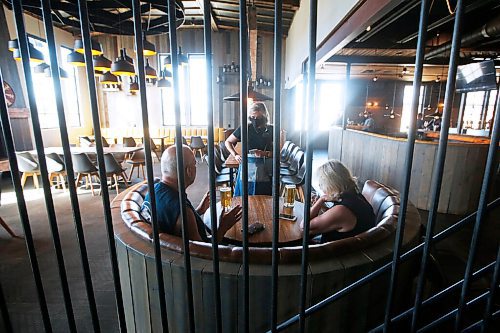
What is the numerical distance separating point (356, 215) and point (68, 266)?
9.04 ft

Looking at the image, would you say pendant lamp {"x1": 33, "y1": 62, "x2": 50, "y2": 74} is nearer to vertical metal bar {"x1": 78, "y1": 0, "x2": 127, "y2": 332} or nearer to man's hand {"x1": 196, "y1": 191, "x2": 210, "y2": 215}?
man's hand {"x1": 196, "y1": 191, "x2": 210, "y2": 215}

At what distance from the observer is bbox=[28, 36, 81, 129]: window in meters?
7.59

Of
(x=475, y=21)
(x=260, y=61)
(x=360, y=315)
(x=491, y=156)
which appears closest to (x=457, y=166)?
(x=475, y=21)

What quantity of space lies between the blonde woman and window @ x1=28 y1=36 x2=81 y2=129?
308 inches

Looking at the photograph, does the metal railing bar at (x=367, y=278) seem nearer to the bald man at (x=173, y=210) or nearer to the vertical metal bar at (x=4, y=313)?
the bald man at (x=173, y=210)

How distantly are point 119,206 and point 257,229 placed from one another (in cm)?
102

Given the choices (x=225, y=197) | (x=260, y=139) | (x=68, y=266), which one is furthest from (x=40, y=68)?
(x=225, y=197)

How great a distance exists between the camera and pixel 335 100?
12.4m

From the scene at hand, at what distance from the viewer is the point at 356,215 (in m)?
1.73

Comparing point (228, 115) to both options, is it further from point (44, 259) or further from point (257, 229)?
point (257, 229)

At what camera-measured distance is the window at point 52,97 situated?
24.9 ft

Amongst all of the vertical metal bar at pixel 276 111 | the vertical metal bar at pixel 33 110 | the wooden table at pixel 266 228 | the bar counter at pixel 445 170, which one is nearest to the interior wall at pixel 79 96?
the wooden table at pixel 266 228

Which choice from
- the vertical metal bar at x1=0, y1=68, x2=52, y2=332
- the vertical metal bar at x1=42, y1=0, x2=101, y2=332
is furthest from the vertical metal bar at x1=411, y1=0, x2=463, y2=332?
the vertical metal bar at x1=0, y1=68, x2=52, y2=332

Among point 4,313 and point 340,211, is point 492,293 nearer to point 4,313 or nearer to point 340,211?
point 340,211
